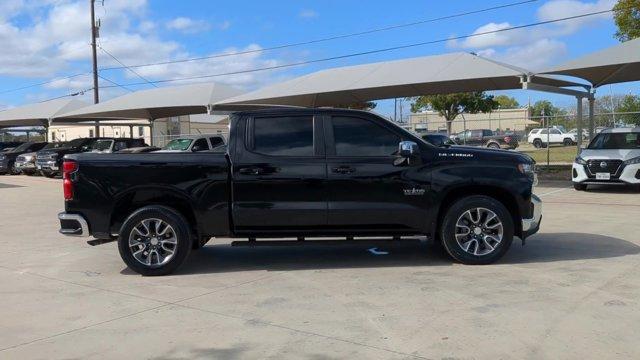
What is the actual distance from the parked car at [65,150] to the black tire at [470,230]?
777 inches

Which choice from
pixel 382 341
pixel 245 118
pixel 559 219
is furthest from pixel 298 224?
pixel 559 219

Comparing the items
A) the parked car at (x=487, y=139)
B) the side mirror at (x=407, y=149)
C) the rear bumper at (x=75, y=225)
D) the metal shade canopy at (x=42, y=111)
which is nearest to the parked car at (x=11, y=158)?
the metal shade canopy at (x=42, y=111)

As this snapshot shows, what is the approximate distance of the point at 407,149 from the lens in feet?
23.3

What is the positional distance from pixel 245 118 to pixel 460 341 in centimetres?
390

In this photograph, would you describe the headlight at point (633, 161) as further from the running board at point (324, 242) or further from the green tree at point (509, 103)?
the green tree at point (509, 103)

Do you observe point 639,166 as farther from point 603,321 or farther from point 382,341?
point 382,341

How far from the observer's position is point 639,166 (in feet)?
49.5

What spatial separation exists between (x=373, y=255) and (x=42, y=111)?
1375 inches

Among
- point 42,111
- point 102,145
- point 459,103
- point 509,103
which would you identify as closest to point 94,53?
point 42,111

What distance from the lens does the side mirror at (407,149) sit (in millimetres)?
7117

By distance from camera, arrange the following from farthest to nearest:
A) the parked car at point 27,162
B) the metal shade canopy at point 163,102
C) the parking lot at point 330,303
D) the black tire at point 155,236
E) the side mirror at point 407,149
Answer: the parked car at point 27,162 < the metal shade canopy at point 163,102 < the black tire at point 155,236 < the side mirror at point 407,149 < the parking lot at point 330,303

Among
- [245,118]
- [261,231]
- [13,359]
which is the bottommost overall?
[13,359]

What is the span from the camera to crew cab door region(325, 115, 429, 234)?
23.8 feet

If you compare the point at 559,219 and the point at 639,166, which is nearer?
the point at 559,219
